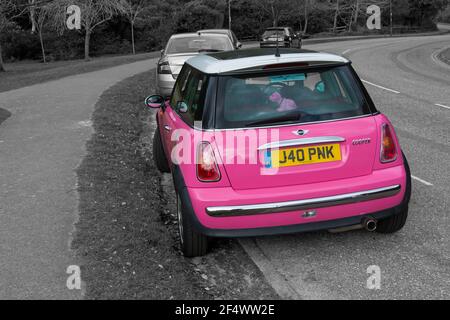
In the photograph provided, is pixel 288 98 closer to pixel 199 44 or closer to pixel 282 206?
pixel 282 206

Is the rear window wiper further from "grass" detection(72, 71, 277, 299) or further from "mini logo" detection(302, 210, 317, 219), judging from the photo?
"grass" detection(72, 71, 277, 299)

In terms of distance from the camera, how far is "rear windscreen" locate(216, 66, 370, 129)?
3984 millimetres

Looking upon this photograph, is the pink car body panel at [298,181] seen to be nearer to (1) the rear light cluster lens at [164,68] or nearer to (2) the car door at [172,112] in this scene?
(2) the car door at [172,112]

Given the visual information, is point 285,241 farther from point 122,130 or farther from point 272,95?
point 122,130

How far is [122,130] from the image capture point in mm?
9336

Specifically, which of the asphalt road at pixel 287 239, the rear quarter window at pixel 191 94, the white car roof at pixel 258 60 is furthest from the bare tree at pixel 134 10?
the white car roof at pixel 258 60

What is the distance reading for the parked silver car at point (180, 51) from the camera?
10.9 m

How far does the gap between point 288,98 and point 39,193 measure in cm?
310

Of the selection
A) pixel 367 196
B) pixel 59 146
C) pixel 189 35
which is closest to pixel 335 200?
pixel 367 196

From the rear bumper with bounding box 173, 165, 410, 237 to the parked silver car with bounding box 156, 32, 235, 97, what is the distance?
720 cm

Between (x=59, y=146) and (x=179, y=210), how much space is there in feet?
13.6

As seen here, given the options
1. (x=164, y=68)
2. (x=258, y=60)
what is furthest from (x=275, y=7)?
(x=258, y=60)

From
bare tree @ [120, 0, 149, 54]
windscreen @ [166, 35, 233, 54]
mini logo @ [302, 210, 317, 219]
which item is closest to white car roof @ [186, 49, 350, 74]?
mini logo @ [302, 210, 317, 219]

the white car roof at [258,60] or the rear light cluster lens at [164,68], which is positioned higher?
the white car roof at [258,60]
